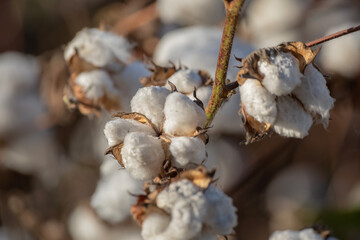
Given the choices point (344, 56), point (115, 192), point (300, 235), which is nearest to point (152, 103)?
point (300, 235)

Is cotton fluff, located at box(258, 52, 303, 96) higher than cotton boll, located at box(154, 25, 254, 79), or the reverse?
cotton boll, located at box(154, 25, 254, 79)

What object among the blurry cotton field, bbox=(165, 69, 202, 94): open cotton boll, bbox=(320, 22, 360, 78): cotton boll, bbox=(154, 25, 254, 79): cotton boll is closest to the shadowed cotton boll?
the blurry cotton field

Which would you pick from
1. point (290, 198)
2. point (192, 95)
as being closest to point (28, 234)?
point (290, 198)

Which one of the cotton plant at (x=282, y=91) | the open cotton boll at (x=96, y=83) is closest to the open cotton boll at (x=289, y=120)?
the cotton plant at (x=282, y=91)

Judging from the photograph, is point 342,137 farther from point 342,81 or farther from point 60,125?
point 60,125

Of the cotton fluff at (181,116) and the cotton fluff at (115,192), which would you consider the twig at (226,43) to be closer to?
the cotton fluff at (181,116)

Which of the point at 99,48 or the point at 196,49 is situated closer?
the point at 99,48

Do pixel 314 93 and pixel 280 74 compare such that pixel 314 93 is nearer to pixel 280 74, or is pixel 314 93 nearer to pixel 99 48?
pixel 280 74

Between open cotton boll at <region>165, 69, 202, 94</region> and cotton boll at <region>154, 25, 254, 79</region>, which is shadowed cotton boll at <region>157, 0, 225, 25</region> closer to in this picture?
cotton boll at <region>154, 25, 254, 79</region>
